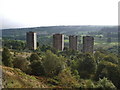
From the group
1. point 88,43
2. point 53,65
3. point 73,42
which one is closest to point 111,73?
point 53,65

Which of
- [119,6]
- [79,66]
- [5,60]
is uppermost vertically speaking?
[119,6]

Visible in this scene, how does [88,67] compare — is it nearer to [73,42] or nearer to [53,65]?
[53,65]

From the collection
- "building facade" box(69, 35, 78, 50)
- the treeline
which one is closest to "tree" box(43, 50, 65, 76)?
the treeline

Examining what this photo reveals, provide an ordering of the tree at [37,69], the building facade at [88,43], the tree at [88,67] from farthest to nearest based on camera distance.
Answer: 1. the building facade at [88,43]
2. the tree at [88,67]
3. the tree at [37,69]

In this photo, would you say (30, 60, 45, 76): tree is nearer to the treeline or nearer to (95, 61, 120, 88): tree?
the treeline

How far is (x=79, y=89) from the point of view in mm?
8648

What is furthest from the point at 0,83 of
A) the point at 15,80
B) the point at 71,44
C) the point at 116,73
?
the point at 71,44

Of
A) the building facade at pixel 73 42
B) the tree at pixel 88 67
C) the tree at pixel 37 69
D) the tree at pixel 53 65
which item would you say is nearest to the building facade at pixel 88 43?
the building facade at pixel 73 42

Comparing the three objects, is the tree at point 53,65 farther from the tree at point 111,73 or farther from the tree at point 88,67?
the tree at point 111,73

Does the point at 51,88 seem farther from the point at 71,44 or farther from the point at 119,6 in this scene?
the point at 71,44

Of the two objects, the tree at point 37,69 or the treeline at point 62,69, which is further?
the tree at point 37,69

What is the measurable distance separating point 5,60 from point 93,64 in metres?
7.16

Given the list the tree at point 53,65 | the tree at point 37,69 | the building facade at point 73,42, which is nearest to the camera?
the tree at point 37,69

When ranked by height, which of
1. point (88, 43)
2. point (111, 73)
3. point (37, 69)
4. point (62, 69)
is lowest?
point (111, 73)
